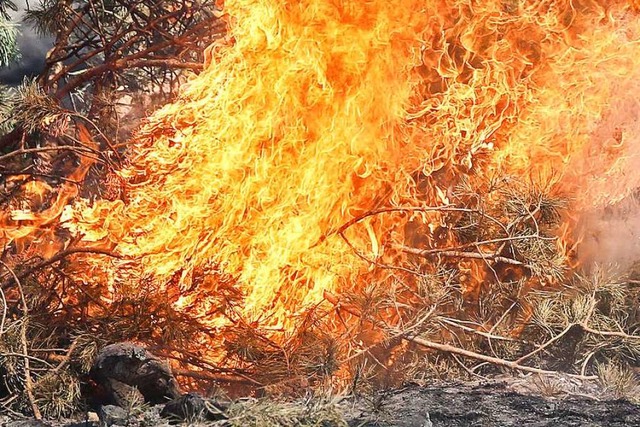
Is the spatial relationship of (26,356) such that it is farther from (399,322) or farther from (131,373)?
(399,322)

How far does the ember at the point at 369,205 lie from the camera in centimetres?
450

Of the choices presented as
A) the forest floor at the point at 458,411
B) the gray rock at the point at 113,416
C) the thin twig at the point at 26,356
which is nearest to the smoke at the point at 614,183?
the forest floor at the point at 458,411

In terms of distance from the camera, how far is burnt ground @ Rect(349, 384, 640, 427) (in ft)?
11.9

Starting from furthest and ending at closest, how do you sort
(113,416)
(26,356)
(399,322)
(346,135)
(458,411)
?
(346,135) < (399,322) < (26,356) < (458,411) < (113,416)

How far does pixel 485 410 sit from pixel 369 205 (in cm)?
175

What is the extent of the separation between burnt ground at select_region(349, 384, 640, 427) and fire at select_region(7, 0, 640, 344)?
1067 millimetres

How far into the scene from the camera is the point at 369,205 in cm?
513

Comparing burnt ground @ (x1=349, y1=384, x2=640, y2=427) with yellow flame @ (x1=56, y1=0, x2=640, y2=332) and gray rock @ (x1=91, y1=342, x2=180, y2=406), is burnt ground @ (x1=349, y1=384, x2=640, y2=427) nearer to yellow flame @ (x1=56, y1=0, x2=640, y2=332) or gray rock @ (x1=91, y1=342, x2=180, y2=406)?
gray rock @ (x1=91, y1=342, x2=180, y2=406)

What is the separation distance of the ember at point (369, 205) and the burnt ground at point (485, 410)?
1.33 ft

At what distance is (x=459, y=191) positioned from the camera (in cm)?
521

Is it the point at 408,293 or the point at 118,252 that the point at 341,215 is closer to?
the point at 408,293

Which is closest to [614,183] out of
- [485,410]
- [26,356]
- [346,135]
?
[346,135]

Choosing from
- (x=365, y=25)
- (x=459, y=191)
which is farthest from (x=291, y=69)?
(x=459, y=191)

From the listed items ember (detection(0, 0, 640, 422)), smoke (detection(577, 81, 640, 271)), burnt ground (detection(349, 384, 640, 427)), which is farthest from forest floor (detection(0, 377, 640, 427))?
smoke (detection(577, 81, 640, 271))
